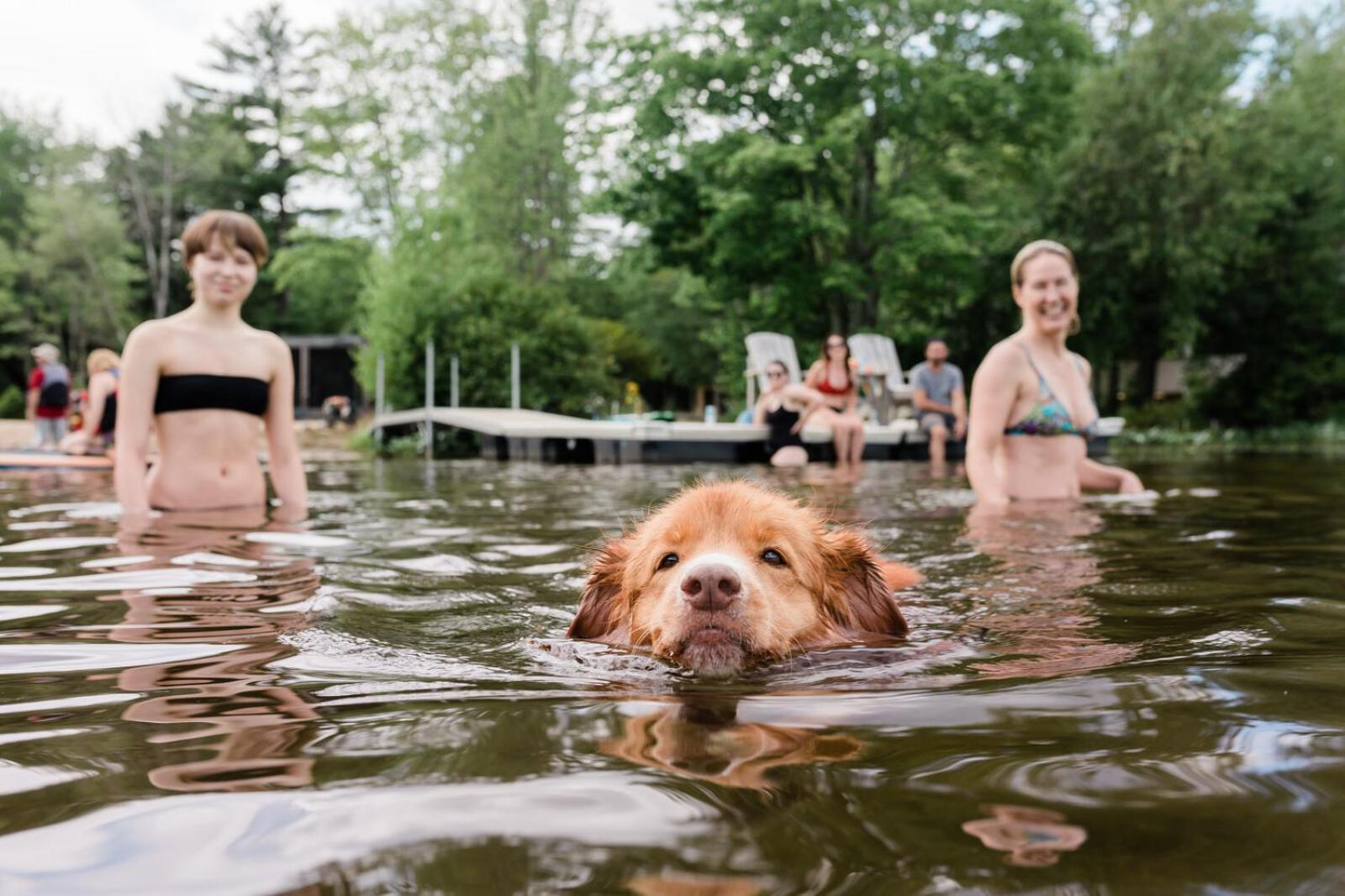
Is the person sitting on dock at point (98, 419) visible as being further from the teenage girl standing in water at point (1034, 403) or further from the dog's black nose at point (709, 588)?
the dog's black nose at point (709, 588)

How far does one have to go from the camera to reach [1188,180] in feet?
90.9

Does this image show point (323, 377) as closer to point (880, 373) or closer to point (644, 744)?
point (880, 373)

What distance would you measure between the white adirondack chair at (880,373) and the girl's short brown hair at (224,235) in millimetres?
14767

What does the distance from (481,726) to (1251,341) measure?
3281cm

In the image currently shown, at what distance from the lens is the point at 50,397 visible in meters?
17.3

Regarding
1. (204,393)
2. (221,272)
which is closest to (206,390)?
(204,393)

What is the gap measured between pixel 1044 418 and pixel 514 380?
61.4ft

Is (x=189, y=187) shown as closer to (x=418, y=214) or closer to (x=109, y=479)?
(x=418, y=214)

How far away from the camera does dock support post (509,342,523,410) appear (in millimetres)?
24281

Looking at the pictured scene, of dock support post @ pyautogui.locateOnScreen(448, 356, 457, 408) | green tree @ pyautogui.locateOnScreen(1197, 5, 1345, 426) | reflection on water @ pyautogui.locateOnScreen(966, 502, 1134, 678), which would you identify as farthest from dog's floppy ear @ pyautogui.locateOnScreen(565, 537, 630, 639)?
green tree @ pyautogui.locateOnScreen(1197, 5, 1345, 426)

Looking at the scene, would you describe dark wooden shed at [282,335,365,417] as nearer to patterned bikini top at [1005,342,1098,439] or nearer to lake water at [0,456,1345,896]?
patterned bikini top at [1005,342,1098,439]

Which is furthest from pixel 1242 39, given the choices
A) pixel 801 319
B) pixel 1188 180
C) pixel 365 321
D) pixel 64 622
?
pixel 64 622

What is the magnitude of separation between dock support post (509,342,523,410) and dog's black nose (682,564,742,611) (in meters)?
21.4

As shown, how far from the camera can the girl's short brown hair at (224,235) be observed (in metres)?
5.72
